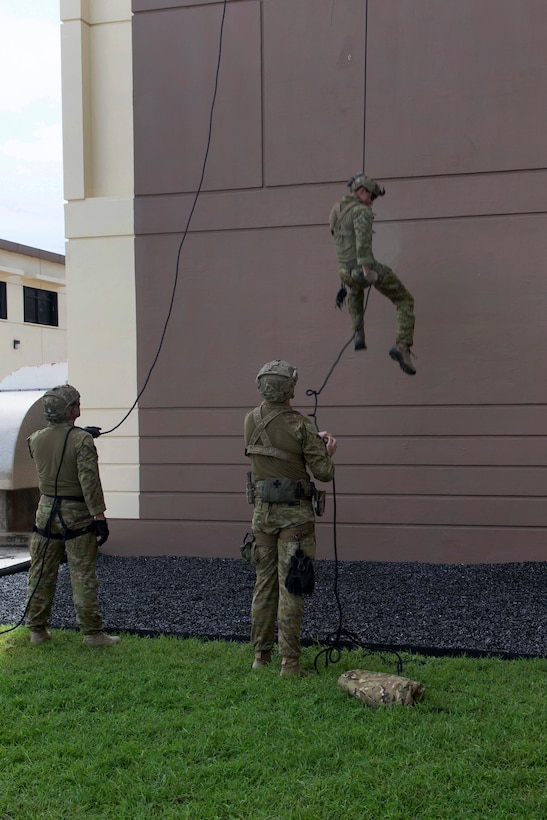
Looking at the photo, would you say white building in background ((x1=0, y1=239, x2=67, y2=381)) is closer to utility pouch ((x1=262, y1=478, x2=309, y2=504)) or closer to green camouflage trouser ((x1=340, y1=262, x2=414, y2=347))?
green camouflage trouser ((x1=340, y1=262, x2=414, y2=347))

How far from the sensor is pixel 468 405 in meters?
8.81

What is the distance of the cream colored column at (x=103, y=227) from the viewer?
982cm

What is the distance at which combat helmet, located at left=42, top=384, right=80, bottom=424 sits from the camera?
20.7 ft

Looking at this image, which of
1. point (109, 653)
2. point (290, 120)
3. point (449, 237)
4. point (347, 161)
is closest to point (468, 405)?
point (449, 237)

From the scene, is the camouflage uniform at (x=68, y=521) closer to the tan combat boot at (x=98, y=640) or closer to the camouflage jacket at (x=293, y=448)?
the tan combat boot at (x=98, y=640)

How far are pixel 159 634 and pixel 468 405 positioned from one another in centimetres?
432

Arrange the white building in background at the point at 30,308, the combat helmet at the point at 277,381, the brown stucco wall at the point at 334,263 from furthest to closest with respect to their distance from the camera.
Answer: the white building in background at the point at 30,308
the brown stucco wall at the point at 334,263
the combat helmet at the point at 277,381

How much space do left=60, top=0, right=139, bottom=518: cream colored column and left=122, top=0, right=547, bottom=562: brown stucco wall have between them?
8.9 inches

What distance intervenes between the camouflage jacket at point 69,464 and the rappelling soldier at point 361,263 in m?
2.95

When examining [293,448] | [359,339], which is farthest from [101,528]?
[359,339]

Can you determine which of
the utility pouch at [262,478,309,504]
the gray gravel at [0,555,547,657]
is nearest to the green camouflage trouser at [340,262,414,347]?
the gray gravel at [0,555,547,657]

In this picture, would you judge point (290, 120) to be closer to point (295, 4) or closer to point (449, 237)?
point (295, 4)

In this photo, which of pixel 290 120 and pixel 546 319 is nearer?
pixel 546 319

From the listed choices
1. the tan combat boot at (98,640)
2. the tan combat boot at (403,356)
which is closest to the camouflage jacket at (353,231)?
the tan combat boot at (403,356)
